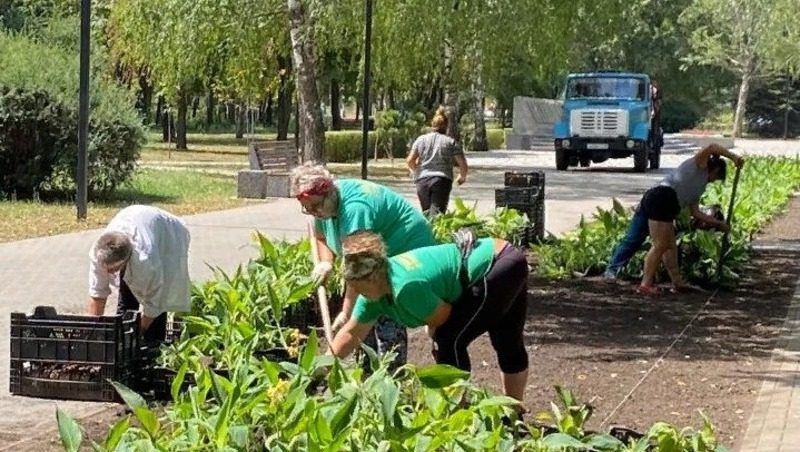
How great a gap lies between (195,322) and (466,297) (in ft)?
5.90

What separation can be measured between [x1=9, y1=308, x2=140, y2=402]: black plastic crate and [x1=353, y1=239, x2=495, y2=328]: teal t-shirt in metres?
1.70

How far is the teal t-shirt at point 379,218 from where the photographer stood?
670cm

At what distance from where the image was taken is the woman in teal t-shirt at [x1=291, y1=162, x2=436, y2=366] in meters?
6.63

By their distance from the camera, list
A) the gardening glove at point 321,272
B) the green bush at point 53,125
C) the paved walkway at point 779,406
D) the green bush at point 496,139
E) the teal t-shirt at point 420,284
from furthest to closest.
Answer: the green bush at point 496,139 < the green bush at point 53,125 < the gardening glove at point 321,272 < the paved walkway at point 779,406 < the teal t-shirt at point 420,284

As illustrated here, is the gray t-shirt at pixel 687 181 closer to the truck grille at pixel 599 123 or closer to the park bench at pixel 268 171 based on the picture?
the park bench at pixel 268 171

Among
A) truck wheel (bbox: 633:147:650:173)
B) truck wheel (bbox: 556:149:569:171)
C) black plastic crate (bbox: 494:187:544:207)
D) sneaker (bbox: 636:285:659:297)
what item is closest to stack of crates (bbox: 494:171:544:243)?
black plastic crate (bbox: 494:187:544:207)

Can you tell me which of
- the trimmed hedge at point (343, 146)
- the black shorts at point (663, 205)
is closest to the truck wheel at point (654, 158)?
the trimmed hedge at point (343, 146)

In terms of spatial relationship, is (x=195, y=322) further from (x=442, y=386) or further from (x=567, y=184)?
(x=567, y=184)

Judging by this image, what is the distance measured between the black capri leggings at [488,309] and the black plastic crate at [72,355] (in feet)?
5.43

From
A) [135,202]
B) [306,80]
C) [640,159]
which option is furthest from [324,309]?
[640,159]

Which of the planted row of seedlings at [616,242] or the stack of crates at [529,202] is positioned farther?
the stack of crates at [529,202]

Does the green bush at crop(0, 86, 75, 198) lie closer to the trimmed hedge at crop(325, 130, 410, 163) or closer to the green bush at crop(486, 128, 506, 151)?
the trimmed hedge at crop(325, 130, 410, 163)

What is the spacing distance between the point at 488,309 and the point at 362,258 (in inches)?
40.4

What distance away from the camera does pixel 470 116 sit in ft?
175
